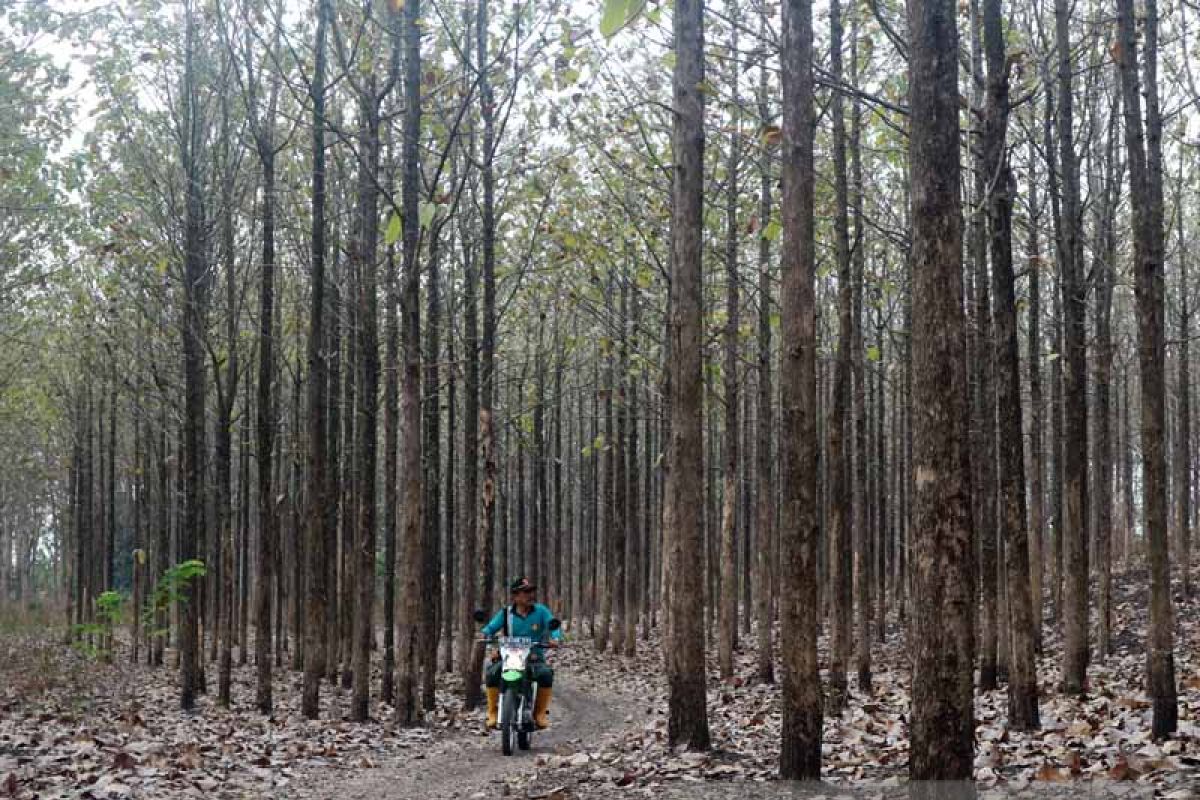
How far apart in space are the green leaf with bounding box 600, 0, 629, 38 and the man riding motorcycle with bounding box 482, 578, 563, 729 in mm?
11049

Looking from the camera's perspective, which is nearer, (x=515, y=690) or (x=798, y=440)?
(x=798, y=440)

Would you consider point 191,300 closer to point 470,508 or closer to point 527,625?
point 470,508

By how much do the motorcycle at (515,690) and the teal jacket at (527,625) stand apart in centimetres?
13

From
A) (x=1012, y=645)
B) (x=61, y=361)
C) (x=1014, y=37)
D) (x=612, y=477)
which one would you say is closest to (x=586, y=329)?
(x=612, y=477)

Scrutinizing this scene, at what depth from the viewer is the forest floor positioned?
797cm

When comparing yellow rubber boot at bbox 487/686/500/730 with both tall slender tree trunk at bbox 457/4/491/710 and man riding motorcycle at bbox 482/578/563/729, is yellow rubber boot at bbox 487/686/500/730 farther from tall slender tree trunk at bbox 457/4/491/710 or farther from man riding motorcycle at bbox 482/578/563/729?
tall slender tree trunk at bbox 457/4/491/710

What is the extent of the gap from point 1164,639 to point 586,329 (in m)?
22.0

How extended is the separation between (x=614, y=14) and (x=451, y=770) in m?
10.2

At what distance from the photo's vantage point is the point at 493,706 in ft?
42.6

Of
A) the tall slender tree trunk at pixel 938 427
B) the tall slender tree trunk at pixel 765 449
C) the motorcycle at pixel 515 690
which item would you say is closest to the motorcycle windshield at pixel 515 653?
the motorcycle at pixel 515 690

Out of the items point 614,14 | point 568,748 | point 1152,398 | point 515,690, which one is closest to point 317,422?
point 515,690

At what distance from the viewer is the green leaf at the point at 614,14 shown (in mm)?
2055

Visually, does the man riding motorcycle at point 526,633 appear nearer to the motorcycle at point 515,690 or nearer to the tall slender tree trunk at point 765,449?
the motorcycle at point 515,690

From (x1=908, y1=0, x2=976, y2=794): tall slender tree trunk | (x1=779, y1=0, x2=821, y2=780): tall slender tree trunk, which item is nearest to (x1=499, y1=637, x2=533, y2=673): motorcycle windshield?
(x1=779, y1=0, x2=821, y2=780): tall slender tree trunk
